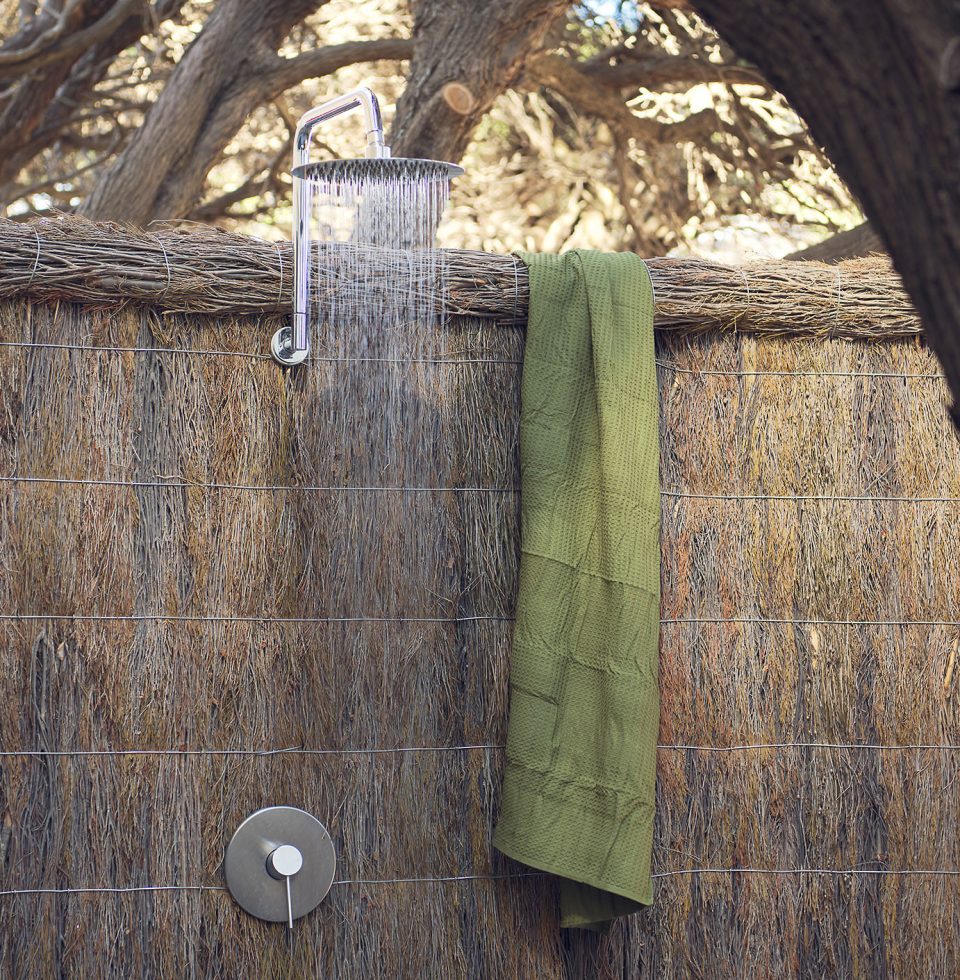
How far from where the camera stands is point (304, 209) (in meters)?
2.27

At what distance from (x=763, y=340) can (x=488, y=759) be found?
38.7 inches

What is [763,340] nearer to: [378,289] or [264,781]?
[378,289]

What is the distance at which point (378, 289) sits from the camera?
2322 mm

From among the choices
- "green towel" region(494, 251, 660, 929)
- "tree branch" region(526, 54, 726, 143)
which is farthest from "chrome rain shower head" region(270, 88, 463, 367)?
"tree branch" region(526, 54, 726, 143)

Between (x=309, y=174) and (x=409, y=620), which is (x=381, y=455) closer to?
(x=409, y=620)

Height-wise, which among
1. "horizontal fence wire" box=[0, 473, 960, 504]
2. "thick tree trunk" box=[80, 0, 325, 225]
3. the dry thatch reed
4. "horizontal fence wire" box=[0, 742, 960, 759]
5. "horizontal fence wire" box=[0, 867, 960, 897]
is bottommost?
"horizontal fence wire" box=[0, 867, 960, 897]

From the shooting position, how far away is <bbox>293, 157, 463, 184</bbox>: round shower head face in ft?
6.76

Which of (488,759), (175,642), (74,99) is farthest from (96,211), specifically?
(488,759)

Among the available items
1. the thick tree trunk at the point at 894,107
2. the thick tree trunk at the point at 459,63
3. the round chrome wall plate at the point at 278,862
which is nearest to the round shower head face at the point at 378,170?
the thick tree trunk at the point at 894,107

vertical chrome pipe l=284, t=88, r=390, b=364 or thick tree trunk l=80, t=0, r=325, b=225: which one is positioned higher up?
thick tree trunk l=80, t=0, r=325, b=225

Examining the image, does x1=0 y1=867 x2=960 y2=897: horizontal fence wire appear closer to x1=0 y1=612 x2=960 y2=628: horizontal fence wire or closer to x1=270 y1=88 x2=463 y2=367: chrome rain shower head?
x1=0 y1=612 x2=960 y2=628: horizontal fence wire

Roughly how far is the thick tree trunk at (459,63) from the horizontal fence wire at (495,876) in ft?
8.16

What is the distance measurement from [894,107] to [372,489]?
1.38 metres

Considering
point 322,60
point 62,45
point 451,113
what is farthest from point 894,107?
point 62,45
